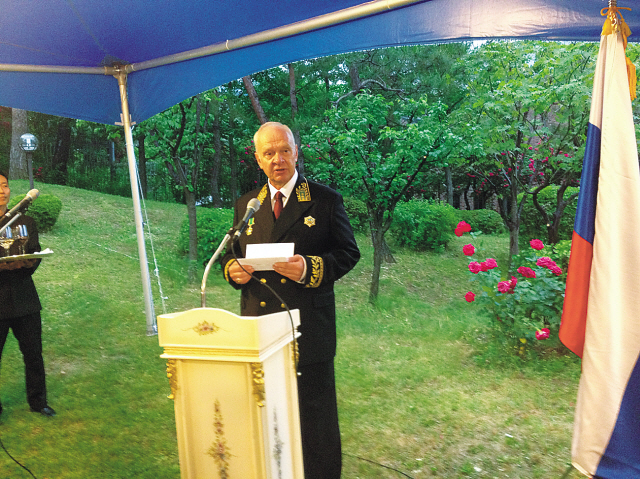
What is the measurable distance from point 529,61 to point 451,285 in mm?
3481

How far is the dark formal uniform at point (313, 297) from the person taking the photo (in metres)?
2.35

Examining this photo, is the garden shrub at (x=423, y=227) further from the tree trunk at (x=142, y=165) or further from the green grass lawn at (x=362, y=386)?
the tree trunk at (x=142, y=165)

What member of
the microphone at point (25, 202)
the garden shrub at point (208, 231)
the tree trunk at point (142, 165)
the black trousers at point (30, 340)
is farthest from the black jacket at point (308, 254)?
the tree trunk at point (142, 165)

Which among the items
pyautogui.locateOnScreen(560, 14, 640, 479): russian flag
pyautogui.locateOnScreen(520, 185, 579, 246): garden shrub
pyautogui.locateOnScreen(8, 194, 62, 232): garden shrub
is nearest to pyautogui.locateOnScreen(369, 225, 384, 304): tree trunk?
pyautogui.locateOnScreen(520, 185, 579, 246): garden shrub

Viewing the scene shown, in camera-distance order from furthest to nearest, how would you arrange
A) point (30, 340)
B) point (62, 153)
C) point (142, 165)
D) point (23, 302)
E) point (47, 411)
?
1. point (62, 153)
2. point (142, 165)
3. point (47, 411)
4. point (30, 340)
5. point (23, 302)

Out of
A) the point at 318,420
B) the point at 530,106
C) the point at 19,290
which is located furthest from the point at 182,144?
the point at 318,420

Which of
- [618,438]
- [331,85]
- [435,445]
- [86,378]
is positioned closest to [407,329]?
[435,445]

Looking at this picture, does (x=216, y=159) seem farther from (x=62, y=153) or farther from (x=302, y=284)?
(x=302, y=284)

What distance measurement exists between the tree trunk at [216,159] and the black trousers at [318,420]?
843 centimetres

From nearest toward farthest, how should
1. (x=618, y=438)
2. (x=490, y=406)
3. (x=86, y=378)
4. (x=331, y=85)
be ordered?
(x=618, y=438), (x=490, y=406), (x=86, y=378), (x=331, y=85)

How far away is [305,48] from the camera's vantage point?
3436 mm

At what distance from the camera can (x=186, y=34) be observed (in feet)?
11.7

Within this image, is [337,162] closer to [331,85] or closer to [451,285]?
[451,285]

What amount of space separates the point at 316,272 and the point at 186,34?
2.19 meters
